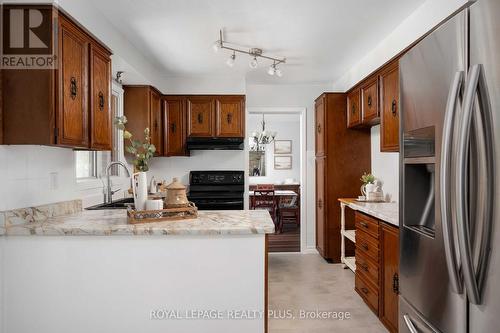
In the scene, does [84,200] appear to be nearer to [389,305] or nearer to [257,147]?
[389,305]

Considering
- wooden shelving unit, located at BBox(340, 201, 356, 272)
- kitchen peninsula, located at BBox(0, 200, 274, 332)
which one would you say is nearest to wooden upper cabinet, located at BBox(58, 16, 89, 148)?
kitchen peninsula, located at BBox(0, 200, 274, 332)

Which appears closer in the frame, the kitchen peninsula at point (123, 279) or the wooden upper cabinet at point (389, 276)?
the kitchen peninsula at point (123, 279)

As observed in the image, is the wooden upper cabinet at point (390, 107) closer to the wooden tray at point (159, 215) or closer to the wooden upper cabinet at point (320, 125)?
the wooden upper cabinet at point (320, 125)

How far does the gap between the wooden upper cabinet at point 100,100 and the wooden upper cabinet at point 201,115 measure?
207 cm

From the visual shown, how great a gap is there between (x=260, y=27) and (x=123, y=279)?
2.34 metres

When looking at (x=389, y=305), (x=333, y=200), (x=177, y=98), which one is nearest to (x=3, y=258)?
(x=389, y=305)

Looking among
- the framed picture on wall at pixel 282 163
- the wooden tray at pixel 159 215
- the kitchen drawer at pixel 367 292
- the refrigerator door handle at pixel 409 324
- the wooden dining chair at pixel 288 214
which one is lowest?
the kitchen drawer at pixel 367 292

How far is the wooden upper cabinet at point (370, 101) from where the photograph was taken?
10.5 ft

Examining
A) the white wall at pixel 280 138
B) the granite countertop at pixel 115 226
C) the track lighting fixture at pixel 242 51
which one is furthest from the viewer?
the white wall at pixel 280 138

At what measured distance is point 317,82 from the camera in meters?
5.01

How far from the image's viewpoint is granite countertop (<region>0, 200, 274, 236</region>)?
1622mm

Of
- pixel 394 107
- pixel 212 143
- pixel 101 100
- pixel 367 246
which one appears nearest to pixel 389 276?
pixel 367 246

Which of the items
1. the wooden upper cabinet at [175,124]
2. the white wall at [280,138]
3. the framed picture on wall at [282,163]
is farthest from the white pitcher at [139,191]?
the framed picture on wall at [282,163]

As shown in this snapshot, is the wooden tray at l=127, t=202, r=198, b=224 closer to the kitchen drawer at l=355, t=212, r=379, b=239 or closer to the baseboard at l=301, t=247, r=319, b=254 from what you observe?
the kitchen drawer at l=355, t=212, r=379, b=239
